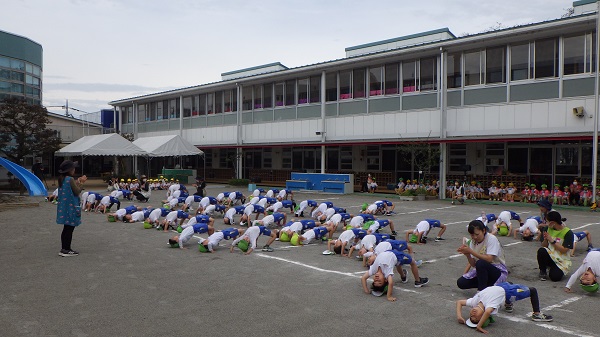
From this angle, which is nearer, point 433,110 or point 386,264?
point 386,264

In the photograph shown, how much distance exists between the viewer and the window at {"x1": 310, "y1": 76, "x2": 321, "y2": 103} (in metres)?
28.9

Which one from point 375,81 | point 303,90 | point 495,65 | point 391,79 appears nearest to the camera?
point 495,65

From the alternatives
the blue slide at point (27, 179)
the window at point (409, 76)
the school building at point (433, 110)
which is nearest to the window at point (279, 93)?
the school building at point (433, 110)

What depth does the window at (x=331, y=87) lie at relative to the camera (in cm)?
2805

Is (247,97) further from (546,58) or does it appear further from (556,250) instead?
(556,250)

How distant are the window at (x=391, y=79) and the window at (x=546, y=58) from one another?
6.92 metres

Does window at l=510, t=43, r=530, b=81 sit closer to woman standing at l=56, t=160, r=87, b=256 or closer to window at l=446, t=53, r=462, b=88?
window at l=446, t=53, r=462, b=88

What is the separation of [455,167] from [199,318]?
2125cm

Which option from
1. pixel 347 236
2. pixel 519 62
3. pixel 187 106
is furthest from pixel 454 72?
pixel 187 106

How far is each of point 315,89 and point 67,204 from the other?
21245mm

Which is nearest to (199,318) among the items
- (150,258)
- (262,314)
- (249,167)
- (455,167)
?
(262,314)

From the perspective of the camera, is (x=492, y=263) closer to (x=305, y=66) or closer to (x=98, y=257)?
(x=98, y=257)

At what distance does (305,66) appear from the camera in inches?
1117

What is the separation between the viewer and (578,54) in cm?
1934
